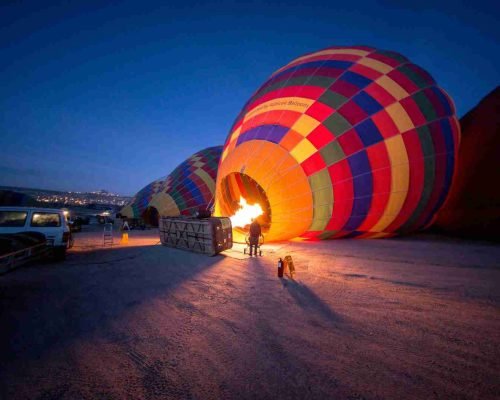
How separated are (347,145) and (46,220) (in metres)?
8.33

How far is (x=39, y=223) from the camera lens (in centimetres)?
593

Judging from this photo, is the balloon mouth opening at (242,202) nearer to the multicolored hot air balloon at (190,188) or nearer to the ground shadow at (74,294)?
the ground shadow at (74,294)

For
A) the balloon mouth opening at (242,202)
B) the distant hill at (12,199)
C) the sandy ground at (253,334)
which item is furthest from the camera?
the distant hill at (12,199)

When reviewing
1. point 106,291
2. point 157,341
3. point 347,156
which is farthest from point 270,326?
point 347,156

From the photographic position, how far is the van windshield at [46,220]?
232 inches

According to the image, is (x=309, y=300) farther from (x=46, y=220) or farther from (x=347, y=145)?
(x=46, y=220)

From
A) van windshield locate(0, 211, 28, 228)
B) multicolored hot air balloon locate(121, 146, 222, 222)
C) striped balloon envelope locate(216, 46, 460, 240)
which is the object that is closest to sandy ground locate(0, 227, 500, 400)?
van windshield locate(0, 211, 28, 228)

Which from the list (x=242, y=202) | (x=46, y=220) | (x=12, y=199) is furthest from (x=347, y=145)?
(x=12, y=199)

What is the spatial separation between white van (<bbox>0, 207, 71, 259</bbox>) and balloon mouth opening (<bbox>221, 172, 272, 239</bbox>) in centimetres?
485

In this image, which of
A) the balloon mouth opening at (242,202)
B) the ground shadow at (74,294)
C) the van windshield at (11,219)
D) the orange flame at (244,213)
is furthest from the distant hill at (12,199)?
the orange flame at (244,213)

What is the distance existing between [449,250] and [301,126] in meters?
5.71

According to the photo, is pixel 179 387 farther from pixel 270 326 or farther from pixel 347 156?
pixel 347 156

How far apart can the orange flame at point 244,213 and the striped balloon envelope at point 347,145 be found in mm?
1295

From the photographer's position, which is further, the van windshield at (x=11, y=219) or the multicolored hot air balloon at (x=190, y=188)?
the multicolored hot air balloon at (x=190, y=188)
